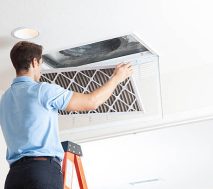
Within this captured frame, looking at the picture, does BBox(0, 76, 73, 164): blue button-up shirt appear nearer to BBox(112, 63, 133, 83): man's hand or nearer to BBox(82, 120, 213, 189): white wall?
BBox(112, 63, 133, 83): man's hand

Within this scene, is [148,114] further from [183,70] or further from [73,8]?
[73,8]

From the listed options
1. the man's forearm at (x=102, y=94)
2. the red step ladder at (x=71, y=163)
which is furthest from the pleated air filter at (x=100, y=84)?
the man's forearm at (x=102, y=94)

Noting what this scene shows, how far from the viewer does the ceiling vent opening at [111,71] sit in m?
2.08

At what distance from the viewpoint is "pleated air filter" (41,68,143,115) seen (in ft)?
6.79

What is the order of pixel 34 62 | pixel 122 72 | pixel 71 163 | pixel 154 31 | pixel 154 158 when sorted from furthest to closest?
pixel 154 158 < pixel 154 31 < pixel 71 163 < pixel 122 72 < pixel 34 62

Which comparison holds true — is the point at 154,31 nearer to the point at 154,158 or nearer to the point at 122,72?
the point at 122,72

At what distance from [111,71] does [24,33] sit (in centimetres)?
46

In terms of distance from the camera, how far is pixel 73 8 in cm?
174

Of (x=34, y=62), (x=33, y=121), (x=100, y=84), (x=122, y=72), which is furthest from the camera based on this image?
(x=100, y=84)

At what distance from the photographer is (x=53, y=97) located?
1.35 metres

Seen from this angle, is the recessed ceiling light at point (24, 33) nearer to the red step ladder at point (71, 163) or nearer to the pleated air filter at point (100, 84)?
the pleated air filter at point (100, 84)

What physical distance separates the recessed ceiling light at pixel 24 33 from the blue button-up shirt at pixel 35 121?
549 mm

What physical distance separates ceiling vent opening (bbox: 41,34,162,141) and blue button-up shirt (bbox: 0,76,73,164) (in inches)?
26.4

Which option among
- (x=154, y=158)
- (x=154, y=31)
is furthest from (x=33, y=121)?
(x=154, y=158)
